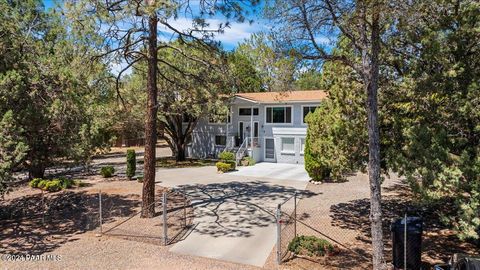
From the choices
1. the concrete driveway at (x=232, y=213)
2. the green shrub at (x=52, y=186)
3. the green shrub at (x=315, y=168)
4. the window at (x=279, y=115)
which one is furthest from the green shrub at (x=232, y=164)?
the green shrub at (x=52, y=186)

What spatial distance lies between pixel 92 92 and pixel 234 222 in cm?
838

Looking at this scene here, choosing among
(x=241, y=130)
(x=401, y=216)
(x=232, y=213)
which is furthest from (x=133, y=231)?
(x=241, y=130)

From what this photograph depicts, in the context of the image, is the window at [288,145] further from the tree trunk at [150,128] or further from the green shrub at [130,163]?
the tree trunk at [150,128]

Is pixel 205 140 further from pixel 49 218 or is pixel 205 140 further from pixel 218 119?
pixel 49 218

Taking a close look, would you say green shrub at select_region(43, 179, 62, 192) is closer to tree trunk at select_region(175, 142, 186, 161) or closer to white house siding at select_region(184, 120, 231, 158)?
tree trunk at select_region(175, 142, 186, 161)

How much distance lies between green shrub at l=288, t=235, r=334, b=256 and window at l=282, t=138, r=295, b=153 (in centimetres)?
1831

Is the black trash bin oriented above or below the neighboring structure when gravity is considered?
below

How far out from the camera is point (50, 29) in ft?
72.6

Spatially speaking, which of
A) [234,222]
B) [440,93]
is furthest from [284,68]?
[234,222]

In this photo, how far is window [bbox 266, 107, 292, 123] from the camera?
2717cm

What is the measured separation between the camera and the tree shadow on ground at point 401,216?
29.3ft

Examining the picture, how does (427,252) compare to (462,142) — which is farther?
(427,252)

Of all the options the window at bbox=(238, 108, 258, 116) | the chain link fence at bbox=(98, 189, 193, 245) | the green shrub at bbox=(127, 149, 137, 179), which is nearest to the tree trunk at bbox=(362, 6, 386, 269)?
the chain link fence at bbox=(98, 189, 193, 245)

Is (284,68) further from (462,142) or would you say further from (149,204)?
(149,204)
